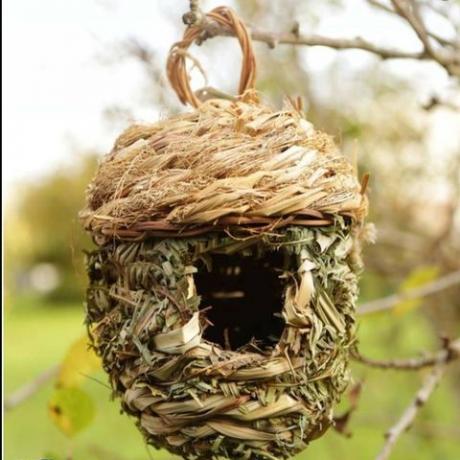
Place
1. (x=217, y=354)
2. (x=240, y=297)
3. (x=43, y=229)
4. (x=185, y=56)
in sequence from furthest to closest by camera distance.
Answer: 1. (x=43, y=229)
2. (x=240, y=297)
3. (x=185, y=56)
4. (x=217, y=354)

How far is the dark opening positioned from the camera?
58.8 inches

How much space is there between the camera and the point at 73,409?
1.39 meters

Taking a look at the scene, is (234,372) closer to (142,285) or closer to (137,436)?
(142,285)

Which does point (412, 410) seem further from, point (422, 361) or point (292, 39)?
point (292, 39)

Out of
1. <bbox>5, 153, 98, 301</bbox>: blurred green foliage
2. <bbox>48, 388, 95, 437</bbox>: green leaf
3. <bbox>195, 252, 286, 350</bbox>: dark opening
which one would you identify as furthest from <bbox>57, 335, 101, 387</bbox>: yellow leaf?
Result: <bbox>5, 153, 98, 301</bbox>: blurred green foliage

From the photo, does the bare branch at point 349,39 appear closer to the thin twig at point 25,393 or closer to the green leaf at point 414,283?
the green leaf at point 414,283

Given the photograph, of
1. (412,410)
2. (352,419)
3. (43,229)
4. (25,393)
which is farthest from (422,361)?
(43,229)

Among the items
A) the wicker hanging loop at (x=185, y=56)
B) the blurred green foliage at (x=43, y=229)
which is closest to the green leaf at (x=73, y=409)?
the wicker hanging loop at (x=185, y=56)

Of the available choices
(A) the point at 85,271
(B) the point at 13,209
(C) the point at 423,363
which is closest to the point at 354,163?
(A) the point at 85,271

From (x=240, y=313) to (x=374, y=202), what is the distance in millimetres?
1446

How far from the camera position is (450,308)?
3.71 metres

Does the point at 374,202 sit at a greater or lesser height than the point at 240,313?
lesser

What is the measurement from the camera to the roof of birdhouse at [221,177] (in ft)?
3.28

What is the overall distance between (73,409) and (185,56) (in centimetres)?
59
